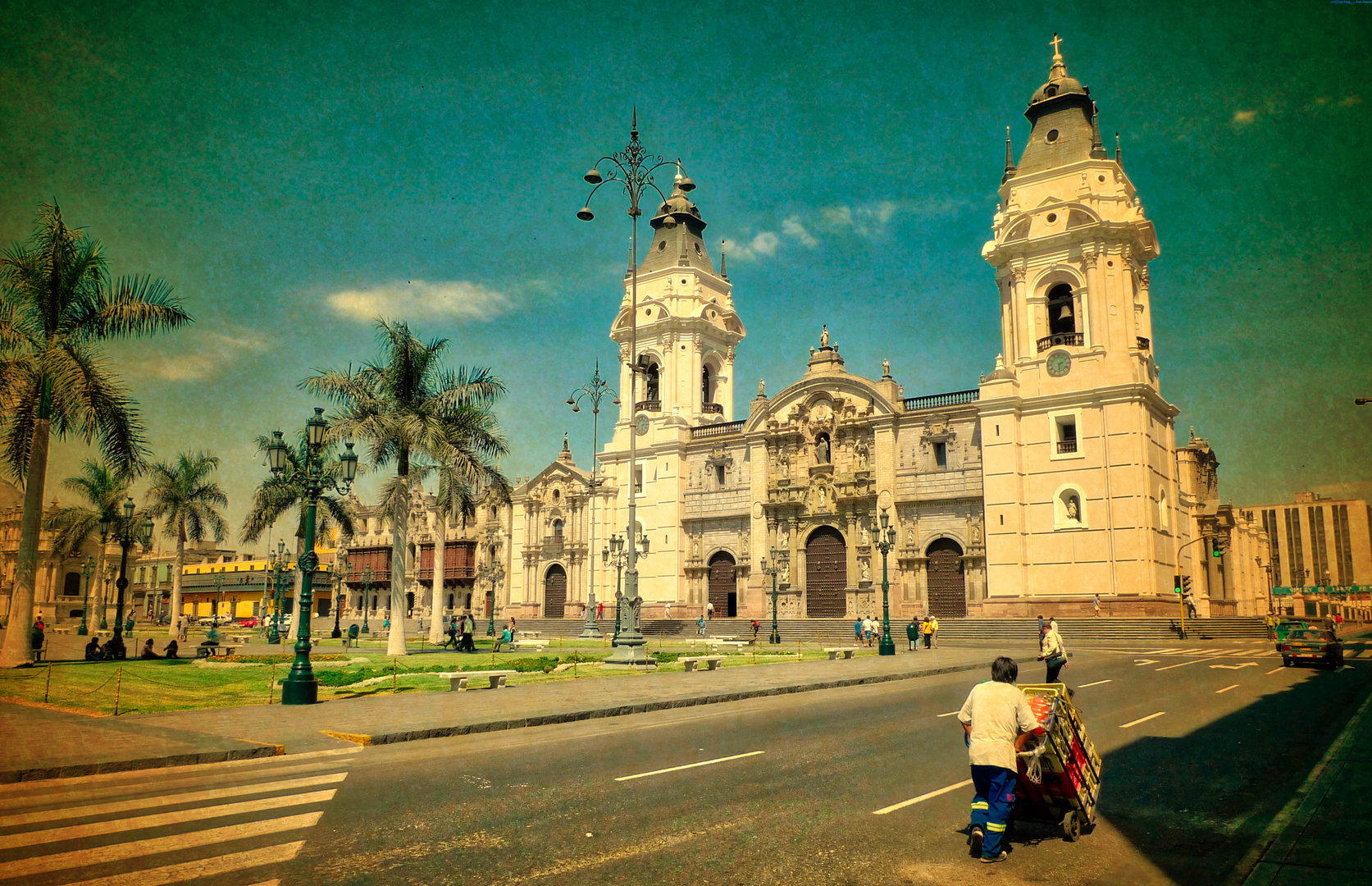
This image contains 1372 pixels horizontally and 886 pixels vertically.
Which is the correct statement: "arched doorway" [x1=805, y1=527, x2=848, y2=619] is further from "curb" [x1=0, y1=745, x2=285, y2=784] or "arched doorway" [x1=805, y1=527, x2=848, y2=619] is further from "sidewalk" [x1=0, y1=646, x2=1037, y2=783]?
"curb" [x1=0, y1=745, x2=285, y2=784]

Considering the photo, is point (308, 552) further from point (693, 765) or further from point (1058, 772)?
point (1058, 772)

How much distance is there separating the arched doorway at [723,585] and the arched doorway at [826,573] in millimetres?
5099

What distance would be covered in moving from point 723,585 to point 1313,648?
3447 cm

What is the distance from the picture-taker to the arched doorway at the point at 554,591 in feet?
207

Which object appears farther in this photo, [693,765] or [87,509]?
[87,509]

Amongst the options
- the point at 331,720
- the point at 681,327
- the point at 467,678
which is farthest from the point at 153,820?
the point at 681,327

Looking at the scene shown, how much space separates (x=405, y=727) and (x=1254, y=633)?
4081 cm

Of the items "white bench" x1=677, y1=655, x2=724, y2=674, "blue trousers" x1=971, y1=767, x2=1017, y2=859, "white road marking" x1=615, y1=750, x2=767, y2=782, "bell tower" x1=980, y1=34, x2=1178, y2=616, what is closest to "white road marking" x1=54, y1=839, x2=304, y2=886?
"white road marking" x1=615, y1=750, x2=767, y2=782

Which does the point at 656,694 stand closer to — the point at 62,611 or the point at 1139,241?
the point at 1139,241

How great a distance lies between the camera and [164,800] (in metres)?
8.36

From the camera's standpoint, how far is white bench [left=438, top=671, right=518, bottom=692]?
18.7 metres

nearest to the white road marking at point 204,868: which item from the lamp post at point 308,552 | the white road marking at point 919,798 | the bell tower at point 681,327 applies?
the white road marking at point 919,798

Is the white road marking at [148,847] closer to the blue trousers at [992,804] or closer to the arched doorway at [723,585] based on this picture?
the blue trousers at [992,804]

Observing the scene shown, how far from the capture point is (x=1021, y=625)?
4125cm
